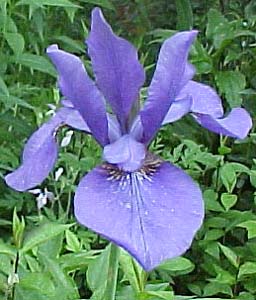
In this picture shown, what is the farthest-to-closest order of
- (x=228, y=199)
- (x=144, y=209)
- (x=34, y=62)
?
1. (x=34, y=62)
2. (x=228, y=199)
3. (x=144, y=209)

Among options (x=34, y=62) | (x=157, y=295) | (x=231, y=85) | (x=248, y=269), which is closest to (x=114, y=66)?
(x=157, y=295)

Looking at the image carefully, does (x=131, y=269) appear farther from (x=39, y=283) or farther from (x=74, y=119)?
(x=74, y=119)

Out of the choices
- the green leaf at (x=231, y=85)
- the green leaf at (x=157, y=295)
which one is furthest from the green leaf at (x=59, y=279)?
the green leaf at (x=231, y=85)

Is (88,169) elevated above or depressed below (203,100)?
below

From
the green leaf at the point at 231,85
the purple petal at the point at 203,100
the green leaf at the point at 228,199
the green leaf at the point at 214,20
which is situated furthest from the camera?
the green leaf at the point at 214,20

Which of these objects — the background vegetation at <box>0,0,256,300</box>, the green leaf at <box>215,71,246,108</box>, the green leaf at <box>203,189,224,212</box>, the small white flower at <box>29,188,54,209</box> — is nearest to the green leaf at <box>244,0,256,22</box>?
the background vegetation at <box>0,0,256,300</box>

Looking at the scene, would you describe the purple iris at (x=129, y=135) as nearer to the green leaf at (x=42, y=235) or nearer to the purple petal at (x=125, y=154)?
the purple petal at (x=125, y=154)

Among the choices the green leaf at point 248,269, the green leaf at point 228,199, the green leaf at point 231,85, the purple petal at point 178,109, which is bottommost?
the green leaf at point 248,269
